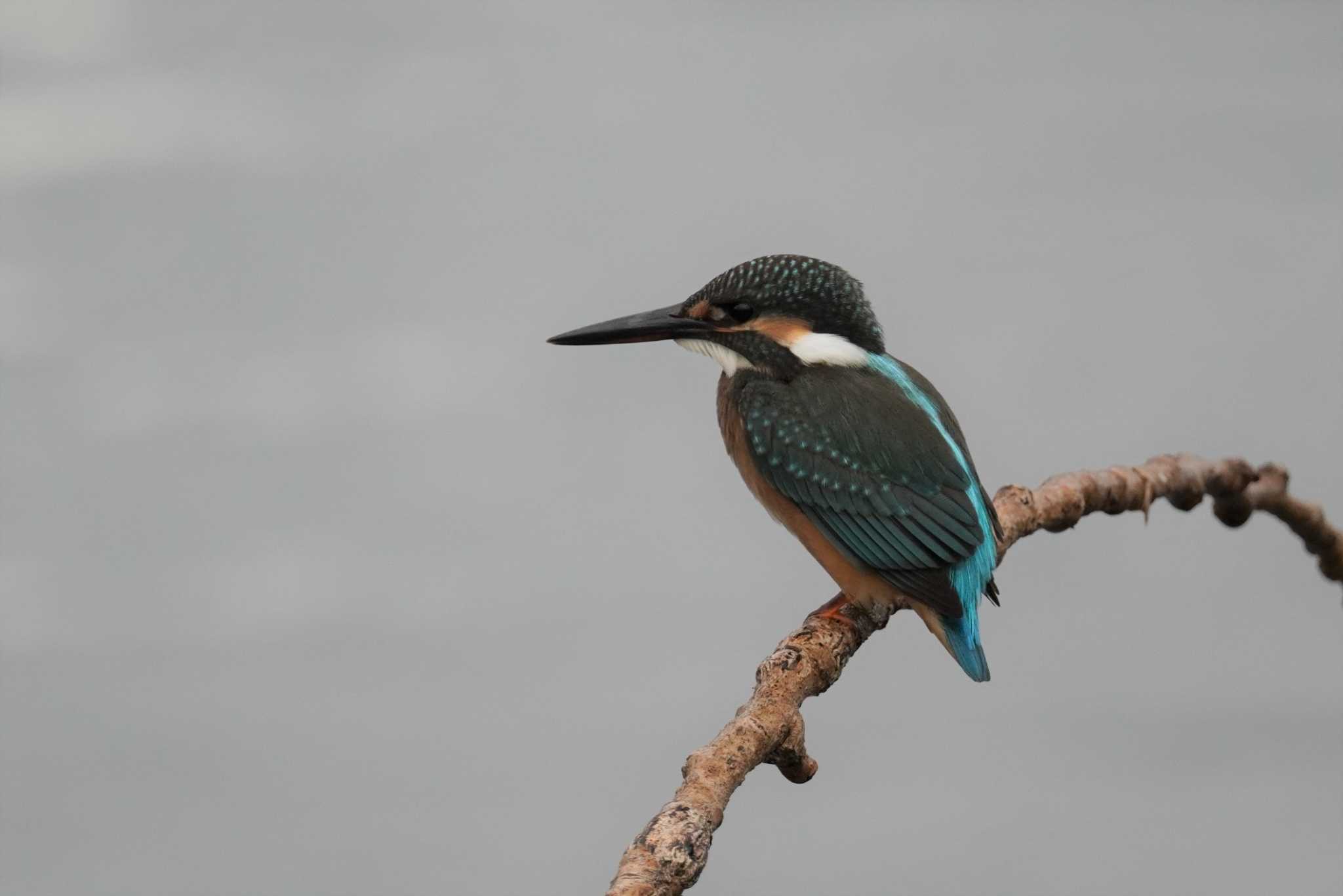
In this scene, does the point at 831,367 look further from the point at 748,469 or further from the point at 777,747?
the point at 777,747

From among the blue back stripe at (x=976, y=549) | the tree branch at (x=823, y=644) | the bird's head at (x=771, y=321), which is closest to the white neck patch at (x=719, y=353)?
the bird's head at (x=771, y=321)

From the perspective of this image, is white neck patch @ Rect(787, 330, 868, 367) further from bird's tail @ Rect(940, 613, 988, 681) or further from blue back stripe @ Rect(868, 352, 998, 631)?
bird's tail @ Rect(940, 613, 988, 681)

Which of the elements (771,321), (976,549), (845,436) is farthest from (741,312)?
(976,549)

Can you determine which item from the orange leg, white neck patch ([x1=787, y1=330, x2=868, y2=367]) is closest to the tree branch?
the orange leg

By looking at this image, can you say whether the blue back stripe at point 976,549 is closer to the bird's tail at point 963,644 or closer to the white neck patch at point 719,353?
the bird's tail at point 963,644

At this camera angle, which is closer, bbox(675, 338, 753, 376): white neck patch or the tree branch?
the tree branch

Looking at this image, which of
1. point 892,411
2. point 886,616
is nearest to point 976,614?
point 886,616
